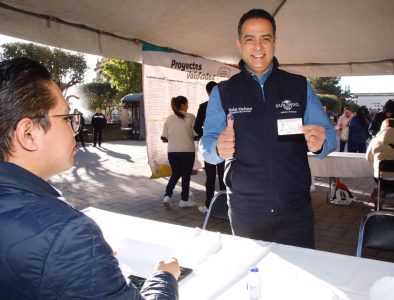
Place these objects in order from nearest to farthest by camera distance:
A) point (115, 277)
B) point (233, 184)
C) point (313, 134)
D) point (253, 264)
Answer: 1. point (115, 277)
2. point (253, 264)
3. point (313, 134)
4. point (233, 184)

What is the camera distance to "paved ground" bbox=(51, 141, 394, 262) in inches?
175

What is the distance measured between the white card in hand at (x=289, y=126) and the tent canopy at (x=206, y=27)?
2.48 meters

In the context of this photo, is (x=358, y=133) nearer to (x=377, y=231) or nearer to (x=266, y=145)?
(x=377, y=231)

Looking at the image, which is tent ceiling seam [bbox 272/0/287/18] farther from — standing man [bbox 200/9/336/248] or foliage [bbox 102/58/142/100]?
foliage [bbox 102/58/142/100]

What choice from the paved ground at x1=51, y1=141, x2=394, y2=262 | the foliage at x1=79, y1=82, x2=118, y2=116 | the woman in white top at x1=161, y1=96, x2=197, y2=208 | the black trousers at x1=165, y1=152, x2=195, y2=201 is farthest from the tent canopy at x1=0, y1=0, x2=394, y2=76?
the foliage at x1=79, y1=82, x2=118, y2=116

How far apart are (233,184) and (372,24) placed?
3849 mm

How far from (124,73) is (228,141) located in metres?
24.8

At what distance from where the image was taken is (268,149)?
1879 millimetres

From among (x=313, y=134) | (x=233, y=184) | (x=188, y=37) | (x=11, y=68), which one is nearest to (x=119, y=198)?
(x=188, y=37)

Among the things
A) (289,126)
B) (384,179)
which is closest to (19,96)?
(289,126)

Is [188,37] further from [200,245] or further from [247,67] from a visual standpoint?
[200,245]

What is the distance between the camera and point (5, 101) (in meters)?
0.88

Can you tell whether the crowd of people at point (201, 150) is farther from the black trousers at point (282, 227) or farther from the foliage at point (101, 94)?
the foliage at point (101, 94)

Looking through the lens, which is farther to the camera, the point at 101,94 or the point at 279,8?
the point at 101,94
